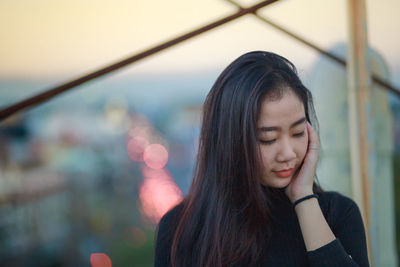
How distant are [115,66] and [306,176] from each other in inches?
26.4

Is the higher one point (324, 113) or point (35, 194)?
point (324, 113)

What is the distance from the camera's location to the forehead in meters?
1.00

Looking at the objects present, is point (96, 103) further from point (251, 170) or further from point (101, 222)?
point (251, 170)

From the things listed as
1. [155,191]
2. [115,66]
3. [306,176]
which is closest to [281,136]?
[306,176]

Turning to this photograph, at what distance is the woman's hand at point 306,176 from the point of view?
1077mm

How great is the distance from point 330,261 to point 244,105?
422 millimetres

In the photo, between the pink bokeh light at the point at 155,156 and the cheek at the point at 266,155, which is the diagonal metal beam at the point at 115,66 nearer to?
the cheek at the point at 266,155

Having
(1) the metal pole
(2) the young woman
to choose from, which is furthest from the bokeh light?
(2) the young woman

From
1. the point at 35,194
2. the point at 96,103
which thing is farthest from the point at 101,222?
the point at 96,103

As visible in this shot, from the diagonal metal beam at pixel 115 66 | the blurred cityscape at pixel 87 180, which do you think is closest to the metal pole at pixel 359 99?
the diagonal metal beam at pixel 115 66

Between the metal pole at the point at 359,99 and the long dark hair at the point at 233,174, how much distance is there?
→ 1.59 feet

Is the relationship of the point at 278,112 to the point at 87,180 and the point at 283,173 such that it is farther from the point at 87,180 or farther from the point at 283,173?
the point at 87,180

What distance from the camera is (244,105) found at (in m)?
1.02

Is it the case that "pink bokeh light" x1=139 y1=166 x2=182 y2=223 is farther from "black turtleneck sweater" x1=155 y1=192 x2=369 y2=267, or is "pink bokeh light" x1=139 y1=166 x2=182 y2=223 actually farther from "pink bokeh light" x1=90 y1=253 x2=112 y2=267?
"black turtleneck sweater" x1=155 y1=192 x2=369 y2=267
